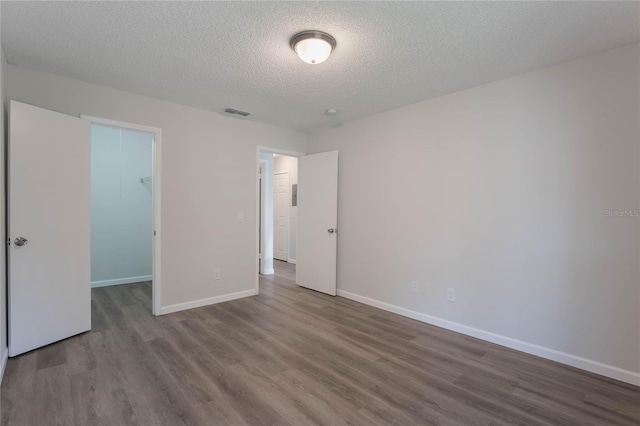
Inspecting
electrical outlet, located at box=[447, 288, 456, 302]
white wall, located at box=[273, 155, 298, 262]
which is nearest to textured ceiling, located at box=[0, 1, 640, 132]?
electrical outlet, located at box=[447, 288, 456, 302]

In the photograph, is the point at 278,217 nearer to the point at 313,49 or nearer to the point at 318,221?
the point at 318,221

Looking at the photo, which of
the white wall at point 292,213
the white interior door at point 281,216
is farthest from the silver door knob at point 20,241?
the white interior door at point 281,216

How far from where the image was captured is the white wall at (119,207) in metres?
4.66

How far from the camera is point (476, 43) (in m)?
2.24

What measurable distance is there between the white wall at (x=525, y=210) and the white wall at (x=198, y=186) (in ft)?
5.83

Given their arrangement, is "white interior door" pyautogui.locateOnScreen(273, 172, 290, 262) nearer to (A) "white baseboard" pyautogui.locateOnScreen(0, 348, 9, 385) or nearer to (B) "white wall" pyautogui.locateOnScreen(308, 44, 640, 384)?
A: (B) "white wall" pyautogui.locateOnScreen(308, 44, 640, 384)

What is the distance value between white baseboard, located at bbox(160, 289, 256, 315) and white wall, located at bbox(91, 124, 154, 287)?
1892 mm

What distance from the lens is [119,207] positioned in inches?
190

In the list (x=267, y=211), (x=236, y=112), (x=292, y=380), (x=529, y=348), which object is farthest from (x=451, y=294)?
(x=267, y=211)

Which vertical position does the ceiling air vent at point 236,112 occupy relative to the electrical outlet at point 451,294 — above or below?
above

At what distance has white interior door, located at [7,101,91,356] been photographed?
2469 mm

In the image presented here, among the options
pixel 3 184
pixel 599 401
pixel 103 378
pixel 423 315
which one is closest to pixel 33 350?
pixel 103 378

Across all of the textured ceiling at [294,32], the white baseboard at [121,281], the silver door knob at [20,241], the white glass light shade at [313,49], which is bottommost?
the white baseboard at [121,281]

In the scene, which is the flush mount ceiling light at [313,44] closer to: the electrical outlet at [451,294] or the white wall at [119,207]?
the electrical outlet at [451,294]
